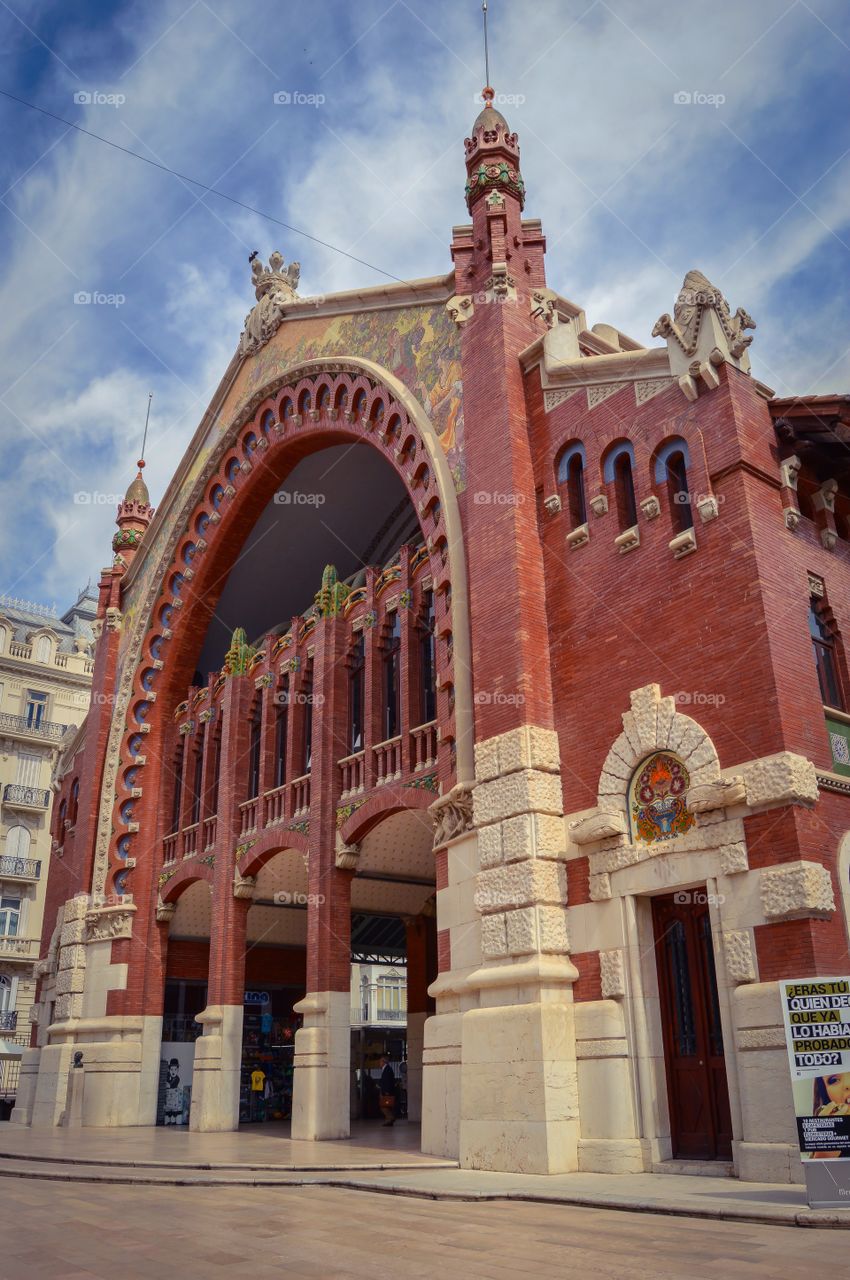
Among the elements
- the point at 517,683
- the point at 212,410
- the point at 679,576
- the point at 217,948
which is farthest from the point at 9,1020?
the point at 679,576

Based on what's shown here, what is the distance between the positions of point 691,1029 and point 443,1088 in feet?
13.1

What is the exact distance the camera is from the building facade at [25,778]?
44.0 m

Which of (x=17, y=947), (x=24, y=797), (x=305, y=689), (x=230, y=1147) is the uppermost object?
(x=24, y=797)

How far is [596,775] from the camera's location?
49.0 feet

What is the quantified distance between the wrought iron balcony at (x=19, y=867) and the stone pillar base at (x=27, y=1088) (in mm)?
15344

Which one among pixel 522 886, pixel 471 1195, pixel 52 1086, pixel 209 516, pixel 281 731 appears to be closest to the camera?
pixel 471 1195

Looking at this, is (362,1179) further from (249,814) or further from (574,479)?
(249,814)

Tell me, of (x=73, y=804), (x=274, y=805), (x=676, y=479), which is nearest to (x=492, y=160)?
(x=676, y=479)

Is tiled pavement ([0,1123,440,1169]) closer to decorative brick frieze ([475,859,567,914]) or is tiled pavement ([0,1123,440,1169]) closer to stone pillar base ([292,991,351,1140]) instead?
stone pillar base ([292,991,351,1140])

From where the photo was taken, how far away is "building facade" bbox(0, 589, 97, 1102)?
144 ft

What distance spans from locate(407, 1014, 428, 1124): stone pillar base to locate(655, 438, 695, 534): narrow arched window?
1636 cm

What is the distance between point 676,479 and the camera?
15.2 meters

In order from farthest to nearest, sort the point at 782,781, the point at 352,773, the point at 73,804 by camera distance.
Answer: the point at 73,804, the point at 352,773, the point at 782,781

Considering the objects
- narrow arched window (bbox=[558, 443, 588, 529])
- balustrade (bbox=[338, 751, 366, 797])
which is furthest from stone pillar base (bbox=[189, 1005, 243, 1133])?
narrow arched window (bbox=[558, 443, 588, 529])
